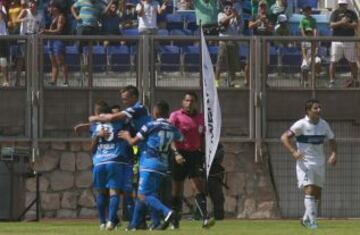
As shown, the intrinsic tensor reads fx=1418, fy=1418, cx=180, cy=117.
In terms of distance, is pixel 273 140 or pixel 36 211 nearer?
pixel 36 211

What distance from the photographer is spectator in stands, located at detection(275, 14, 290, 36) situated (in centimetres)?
3033

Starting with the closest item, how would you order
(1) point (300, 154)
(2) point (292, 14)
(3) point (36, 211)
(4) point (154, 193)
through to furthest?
(4) point (154, 193)
(1) point (300, 154)
(3) point (36, 211)
(2) point (292, 14)

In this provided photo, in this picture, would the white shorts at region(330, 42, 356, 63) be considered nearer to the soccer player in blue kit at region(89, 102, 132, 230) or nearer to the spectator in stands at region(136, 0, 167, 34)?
the spectator in stands at region(136, 0, 167, 34)

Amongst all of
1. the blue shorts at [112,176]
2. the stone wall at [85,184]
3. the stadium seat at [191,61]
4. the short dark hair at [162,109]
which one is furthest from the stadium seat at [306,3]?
the short dark hair at [162,109]

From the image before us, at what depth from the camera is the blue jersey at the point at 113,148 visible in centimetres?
2053

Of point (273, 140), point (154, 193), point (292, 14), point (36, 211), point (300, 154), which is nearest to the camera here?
point (154, 193)

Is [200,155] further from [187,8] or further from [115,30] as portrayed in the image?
→ [187,8]

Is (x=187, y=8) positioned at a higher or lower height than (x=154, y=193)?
higher

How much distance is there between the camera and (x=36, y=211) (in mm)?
26406

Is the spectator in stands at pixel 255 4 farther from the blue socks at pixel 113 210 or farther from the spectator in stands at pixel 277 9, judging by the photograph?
the blue socks at pixel 113 210

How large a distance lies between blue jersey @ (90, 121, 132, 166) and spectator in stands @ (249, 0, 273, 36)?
32.7ft

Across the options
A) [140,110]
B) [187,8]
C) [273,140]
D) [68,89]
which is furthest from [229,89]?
[140,110]

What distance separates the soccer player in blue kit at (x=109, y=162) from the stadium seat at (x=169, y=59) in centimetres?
673

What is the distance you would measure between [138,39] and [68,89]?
1672 millimetres
